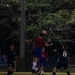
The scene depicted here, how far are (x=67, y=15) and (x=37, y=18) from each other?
8.35ft

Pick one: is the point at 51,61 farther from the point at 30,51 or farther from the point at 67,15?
the point at 67,15

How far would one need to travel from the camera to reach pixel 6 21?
29328 millimetres

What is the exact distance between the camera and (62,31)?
28.3 m

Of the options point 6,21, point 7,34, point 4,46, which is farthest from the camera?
point 4,46

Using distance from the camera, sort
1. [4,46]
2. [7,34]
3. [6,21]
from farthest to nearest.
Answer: [4,46]
[7,34]
[6,21]

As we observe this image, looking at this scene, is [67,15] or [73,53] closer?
[67,15]

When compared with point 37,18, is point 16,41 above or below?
below

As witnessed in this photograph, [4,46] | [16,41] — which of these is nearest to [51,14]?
[16,41]

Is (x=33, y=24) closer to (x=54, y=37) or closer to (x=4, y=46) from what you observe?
(x=54, y=37)

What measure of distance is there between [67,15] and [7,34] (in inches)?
267

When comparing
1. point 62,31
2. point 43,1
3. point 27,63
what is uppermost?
point 43,1

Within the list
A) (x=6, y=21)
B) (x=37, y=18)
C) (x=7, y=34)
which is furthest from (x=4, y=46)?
(x=37, y=18)

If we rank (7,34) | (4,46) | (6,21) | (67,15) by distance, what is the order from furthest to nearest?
1. (4,46)
2. (7,34)
3. (6,21)
4. (67,15)

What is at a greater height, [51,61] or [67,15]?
[67,15]
